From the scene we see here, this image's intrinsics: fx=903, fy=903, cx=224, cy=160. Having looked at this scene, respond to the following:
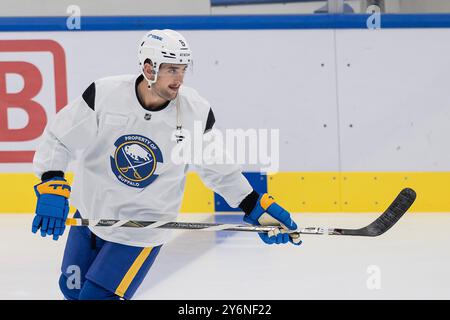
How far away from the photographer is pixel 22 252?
4727mm

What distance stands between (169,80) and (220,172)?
38 centimetres

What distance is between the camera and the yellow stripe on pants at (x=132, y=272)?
10.1ft

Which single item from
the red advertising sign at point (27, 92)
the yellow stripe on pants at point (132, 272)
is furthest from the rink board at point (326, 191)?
the yellow stripe on pants at point (132, 272)

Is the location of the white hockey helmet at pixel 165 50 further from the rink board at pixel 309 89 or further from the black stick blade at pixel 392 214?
the rink board at pixel 309 89

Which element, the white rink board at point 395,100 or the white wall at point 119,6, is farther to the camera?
the white wall at point 119,6

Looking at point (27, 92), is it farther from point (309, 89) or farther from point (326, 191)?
point (326, 191)

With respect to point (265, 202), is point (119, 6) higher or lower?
higher

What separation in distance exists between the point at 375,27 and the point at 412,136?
2.45 feet

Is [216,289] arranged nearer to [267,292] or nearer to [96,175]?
[267,292]

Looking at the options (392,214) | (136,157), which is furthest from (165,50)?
(392,214)

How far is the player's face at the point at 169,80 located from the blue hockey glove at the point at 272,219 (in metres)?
0.49

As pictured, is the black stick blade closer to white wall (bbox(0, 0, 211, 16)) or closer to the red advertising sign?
the red advertising sign

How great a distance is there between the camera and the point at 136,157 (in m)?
3.12

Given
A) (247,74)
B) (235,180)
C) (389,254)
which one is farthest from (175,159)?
(247,74)
